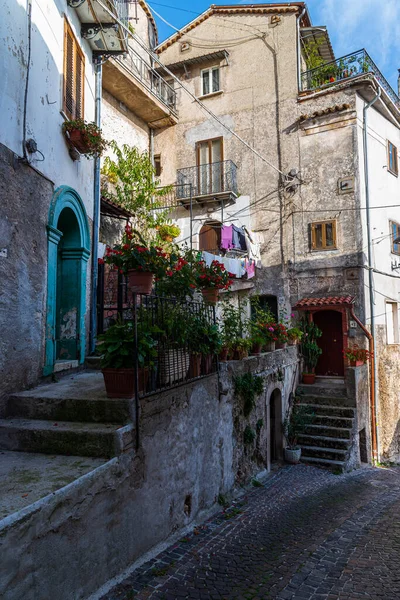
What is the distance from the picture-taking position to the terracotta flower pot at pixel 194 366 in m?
6.09

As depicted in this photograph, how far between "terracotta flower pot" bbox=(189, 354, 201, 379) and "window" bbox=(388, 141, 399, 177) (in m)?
13.4

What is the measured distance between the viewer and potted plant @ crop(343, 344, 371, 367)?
13.1 metres

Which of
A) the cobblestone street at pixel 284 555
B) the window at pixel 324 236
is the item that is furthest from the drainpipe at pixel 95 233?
the window at pixel 324 236

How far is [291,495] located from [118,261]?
5623mm

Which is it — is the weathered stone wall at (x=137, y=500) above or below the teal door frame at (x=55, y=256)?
below

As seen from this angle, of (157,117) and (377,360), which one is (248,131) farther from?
(377,360)

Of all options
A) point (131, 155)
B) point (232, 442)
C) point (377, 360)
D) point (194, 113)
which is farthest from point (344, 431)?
point (194, 113)

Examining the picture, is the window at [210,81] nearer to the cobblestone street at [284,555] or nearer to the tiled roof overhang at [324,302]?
the tiled roof overhang at [324,302]

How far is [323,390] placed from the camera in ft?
42.7

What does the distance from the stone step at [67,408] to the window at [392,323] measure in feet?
42.2

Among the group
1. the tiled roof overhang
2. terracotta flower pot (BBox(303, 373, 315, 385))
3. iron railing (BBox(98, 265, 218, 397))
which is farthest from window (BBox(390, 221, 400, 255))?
iron railing (BBox(98, 265, 218, 397))

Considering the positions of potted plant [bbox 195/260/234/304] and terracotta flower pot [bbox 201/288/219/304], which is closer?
→ potted plant [bbox 195/260/234/304]

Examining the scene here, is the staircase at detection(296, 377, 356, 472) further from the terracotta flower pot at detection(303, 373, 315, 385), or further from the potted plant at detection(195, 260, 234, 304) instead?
the potted plant at detection(195, 260, 234, 304)

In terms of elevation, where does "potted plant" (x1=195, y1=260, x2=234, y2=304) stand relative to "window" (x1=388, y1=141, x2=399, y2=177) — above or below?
below
